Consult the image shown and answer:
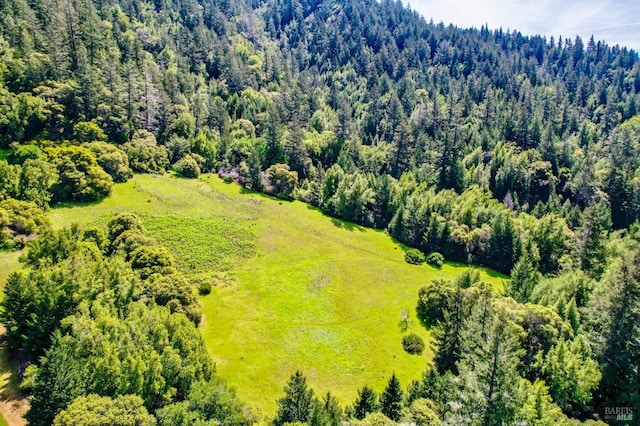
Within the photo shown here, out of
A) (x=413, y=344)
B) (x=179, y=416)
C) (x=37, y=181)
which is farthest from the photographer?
(x=37, y=181)

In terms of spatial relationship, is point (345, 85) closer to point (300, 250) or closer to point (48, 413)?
point (300, 250)

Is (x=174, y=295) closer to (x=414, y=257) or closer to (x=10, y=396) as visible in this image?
(x=10, y=396)

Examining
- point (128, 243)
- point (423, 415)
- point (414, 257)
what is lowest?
point (423, 415)

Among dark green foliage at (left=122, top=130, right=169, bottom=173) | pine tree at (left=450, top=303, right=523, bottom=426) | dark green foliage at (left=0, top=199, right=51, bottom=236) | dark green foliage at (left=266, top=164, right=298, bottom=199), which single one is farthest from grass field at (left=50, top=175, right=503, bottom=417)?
pine tree at (left=450, top=303, right=523, bottom=426)

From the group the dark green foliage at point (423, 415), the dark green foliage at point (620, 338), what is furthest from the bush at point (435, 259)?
the dark green foliage at point (423, 415)

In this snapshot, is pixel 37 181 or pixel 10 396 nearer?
pixel 10 396

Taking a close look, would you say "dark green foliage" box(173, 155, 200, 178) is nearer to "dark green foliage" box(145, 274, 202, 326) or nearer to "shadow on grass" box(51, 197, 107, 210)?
"shadow on grass" box(51, 197, 107, 210)

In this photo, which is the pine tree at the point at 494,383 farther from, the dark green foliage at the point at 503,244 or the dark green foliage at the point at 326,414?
the dark green foliage at the point at 503,244


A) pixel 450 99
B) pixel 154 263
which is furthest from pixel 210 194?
pixel 450 99

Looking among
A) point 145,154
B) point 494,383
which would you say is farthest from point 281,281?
point 145,154
